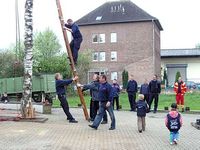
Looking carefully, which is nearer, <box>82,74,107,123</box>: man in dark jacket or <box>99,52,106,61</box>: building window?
<box>82,74,107,123</box>: man in dark jacket

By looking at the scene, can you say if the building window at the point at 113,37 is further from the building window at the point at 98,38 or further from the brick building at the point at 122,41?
the building window at the point at 98,38

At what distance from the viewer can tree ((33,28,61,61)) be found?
6856 centimetres

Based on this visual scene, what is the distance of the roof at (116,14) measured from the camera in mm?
71000

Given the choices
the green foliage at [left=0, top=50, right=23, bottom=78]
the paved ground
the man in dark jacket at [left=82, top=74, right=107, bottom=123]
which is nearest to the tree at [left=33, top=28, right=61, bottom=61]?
the green foliage at [left=0, top=50, right=23, bottom=78]

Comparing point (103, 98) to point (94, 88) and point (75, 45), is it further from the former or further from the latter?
point (75, 45)

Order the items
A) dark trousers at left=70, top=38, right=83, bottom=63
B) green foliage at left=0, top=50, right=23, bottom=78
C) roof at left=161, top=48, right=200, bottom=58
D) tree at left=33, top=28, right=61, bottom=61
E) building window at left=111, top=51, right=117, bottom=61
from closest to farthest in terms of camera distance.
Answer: dark trousers at left=70, top=38, right=83, bottom=63 < green foliage at left=0, top=50, right=23, bottom=78 < tree at left=33, top=28, right=61, bottom=61 < building window at left=111, top=51, right=117, bottom=61 < roof at left=161, top=48, right=200, bottom=58

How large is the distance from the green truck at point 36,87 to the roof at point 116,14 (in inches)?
1425

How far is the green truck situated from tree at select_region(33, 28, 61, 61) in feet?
94.9

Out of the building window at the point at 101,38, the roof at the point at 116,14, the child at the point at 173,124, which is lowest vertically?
the child at the point at 173,124

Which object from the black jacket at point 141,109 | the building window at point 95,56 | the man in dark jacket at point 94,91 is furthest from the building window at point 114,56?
the black jacket at point 141,109

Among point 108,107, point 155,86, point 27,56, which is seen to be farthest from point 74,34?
point 155,86

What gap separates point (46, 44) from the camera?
7075 cm

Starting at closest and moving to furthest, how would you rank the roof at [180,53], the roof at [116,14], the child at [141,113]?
1. the child at [141,113]
2. the roof at [116,14]
3. the roof at [180,53]

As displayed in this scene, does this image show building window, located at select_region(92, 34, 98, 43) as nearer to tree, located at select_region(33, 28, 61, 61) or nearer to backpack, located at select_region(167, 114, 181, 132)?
tree, located at select_region(33, 28, 61, 61)
